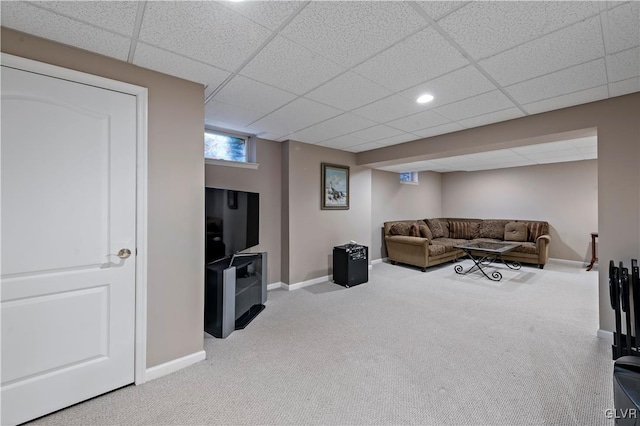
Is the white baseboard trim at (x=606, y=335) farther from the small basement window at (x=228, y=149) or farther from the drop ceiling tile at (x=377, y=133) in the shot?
the small basement window at (x=228, y=149)

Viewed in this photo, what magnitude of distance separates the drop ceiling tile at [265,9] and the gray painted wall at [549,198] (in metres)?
7.34

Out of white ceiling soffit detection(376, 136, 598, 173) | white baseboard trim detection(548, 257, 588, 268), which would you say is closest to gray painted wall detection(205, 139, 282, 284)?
white ceiling soffit detection(376, 136, 598, 173)

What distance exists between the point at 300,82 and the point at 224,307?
219cm

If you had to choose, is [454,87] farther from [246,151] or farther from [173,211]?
[246,151]

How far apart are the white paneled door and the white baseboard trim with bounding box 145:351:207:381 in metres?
0.13

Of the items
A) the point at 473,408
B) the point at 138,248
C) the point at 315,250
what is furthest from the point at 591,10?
the point at 315,250

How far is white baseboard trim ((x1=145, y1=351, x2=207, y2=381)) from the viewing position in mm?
2078

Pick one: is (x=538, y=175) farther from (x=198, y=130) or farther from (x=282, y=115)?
(x=198, y=130)

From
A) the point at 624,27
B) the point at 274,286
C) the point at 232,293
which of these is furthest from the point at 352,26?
the point at 274,286

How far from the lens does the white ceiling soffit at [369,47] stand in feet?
4.80

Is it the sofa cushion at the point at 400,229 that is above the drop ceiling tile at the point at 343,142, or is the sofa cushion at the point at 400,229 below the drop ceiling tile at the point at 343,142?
below

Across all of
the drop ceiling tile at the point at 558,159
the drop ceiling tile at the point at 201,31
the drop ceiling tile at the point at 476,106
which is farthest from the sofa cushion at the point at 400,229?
the drop ceiling tile at the point at 201,31

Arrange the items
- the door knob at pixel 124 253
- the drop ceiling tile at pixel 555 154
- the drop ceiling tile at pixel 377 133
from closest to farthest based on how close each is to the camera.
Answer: the door knob at pixel 124 253 < the drop ceiling tile at pixel 377 133 < the drop ceiling tile at pixel 555 154

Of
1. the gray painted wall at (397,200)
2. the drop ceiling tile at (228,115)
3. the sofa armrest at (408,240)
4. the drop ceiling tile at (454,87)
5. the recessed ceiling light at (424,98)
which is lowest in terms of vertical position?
the sofa armrest at (408,240)
